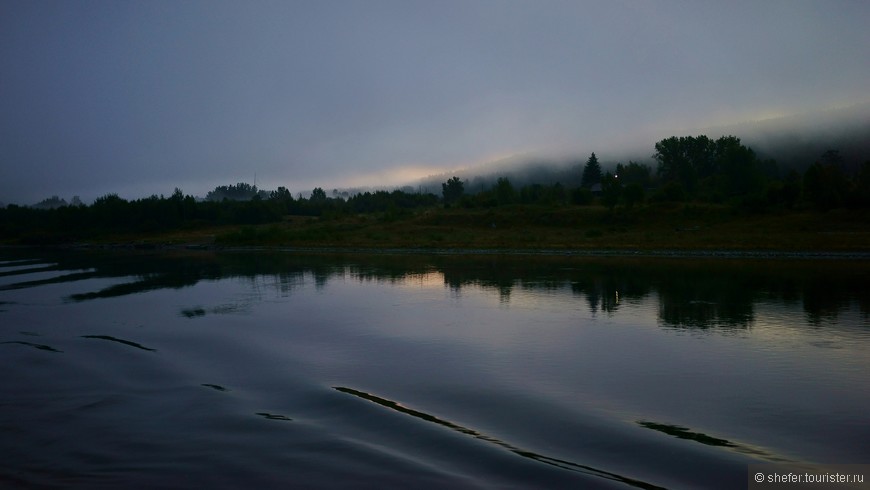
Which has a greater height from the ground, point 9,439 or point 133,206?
point 133,206

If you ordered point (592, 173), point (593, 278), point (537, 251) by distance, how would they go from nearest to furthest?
point (593, 278)
point (537, 251)
point (592, 173)

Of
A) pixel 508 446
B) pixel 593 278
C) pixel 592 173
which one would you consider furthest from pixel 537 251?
pixel 592 173

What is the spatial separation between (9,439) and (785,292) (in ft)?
84.2

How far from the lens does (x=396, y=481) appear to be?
7988 mm

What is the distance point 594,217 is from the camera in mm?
73812

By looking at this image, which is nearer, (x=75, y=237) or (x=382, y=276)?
(x=382, y=276)

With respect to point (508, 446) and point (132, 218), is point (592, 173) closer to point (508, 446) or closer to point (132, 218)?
point (132, 218)

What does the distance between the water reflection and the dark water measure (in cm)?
28

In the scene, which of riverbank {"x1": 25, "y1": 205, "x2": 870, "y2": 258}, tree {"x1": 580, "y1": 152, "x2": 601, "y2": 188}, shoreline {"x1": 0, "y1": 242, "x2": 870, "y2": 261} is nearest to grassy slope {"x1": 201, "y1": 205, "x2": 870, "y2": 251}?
riverbank {"x1": 25, "y1": 205, "x2": 870, "y2": 258}

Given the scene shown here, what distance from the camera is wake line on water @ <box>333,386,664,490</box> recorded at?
26.5 ft

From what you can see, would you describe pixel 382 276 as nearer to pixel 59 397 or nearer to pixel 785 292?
pixel 785 292

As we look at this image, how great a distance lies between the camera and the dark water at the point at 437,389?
853 cm

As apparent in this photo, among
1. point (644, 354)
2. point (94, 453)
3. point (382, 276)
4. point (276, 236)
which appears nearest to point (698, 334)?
point (644, 354)

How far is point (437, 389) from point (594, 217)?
64592mm
